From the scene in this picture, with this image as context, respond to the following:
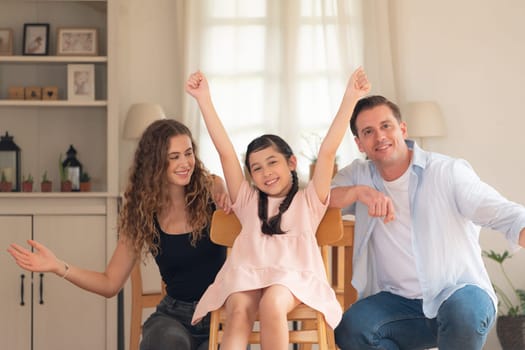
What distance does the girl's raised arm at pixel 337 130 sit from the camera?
280 centimetres

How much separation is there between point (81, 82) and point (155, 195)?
2.00 m

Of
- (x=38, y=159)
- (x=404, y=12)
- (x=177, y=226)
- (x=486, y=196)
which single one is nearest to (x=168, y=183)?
(x=177, y=226)

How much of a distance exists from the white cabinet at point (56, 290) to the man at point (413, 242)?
2.03m

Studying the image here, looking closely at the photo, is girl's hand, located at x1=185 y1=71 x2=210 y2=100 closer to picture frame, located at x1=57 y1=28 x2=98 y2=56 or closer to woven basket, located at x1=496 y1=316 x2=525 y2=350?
picture frame, located at x1=57 y1=28 x2=98 y2=56

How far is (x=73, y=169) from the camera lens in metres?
4.82

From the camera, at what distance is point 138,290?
364 centimetres

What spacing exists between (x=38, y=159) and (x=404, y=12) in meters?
2.40

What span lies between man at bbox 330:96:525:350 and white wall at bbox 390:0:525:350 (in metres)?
2.23

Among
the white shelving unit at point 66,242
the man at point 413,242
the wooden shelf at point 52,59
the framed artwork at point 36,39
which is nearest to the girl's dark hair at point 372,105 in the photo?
the man at point 413,242

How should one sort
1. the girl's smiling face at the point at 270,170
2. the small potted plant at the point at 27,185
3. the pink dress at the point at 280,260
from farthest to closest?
the small potted plant at the point at 27,185
the girl's smiling face at the point at 270,170
the pink dress at the point at 280,260

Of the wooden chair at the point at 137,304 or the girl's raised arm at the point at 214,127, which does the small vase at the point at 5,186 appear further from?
the girl's raised arm at the point at 214,127

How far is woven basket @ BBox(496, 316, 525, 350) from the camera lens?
4.77 m

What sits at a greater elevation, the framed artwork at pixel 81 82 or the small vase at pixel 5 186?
the framed artwork at pixel 81 82

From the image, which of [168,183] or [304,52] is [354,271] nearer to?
[168,183]
